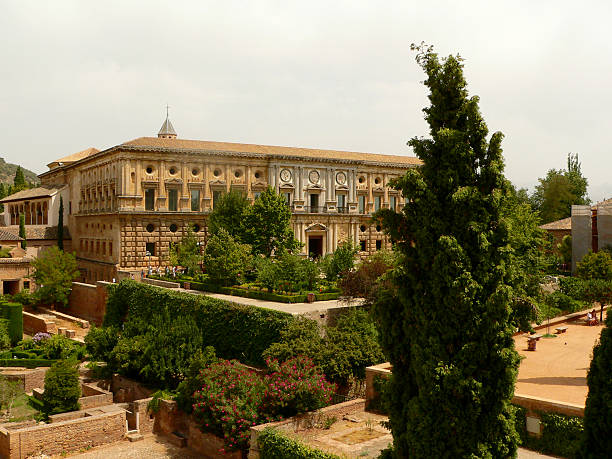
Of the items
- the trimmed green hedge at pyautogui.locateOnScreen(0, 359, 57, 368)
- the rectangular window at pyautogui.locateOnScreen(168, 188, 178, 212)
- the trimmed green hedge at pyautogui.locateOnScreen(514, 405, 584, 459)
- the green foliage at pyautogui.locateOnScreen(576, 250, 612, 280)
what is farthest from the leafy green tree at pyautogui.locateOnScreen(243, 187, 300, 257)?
the trimmed green hedge at pyautogui.locateOnScreen(514, 405, 584, 459)

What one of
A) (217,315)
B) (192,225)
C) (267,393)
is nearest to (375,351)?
(267,393)

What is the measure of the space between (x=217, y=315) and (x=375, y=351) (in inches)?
334

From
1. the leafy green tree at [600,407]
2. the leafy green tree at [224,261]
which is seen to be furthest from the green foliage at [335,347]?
the leafy green tree at [600,407]

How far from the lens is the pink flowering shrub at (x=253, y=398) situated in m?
18.2

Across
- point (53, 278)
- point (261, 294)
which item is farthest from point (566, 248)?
point (53, 278)

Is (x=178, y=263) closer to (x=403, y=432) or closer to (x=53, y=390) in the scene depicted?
(x=53, y=390)

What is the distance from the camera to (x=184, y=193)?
45.9m

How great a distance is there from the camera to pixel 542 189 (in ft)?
230

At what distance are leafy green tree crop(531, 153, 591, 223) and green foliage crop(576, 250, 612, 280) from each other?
30.7 meters

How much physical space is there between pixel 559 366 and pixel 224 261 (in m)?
18.0

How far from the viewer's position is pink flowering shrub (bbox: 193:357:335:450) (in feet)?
59.6

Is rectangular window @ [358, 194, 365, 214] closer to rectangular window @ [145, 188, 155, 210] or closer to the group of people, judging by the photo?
rectangular window @ [145, 188, 155, 210]

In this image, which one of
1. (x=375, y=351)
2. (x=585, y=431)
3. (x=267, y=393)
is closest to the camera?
(x=585, y=431)

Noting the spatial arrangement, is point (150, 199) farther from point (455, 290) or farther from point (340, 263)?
point (455, 290)
